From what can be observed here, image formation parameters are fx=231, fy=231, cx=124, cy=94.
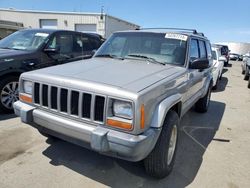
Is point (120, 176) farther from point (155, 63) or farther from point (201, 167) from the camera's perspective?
point (155, 63)

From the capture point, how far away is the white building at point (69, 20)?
2578 cm

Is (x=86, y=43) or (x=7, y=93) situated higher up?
(x=86, y=43)

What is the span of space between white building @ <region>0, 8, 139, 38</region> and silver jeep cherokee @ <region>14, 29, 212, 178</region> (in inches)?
911

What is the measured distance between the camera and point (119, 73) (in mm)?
2863

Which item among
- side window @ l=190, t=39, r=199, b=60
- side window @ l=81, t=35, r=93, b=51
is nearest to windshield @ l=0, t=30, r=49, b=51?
side window @ l=81, t=35, r=93, b=51

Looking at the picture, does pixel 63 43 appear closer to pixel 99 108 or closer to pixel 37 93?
pixel 37 93

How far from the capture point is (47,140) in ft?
12.7

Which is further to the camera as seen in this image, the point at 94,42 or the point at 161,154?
the point at 94,42

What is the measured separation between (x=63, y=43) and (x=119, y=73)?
12.0ft

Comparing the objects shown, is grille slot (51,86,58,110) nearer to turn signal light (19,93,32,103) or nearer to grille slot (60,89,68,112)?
grille slot (60,89,68,112)

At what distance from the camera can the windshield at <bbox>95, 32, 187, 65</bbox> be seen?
3615 mm

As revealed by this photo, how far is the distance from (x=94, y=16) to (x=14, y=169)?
24.8m

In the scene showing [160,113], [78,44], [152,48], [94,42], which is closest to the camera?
[160,113]

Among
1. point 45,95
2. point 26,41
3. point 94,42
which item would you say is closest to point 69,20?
A: point 94,42
